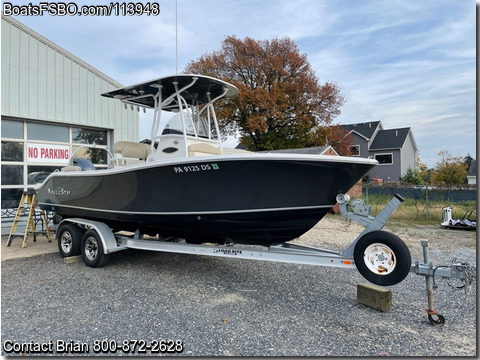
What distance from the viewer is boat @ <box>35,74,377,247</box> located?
11.8ft

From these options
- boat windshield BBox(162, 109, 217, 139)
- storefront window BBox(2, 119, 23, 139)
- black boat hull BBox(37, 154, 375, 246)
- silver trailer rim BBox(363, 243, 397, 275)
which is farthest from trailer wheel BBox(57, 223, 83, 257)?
silver trailer rim BBox(363, 243, 397, 275)

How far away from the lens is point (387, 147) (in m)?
33.7

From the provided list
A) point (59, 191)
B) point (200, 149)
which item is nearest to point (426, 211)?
point (200, 149)

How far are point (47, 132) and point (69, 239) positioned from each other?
3921 millimetres

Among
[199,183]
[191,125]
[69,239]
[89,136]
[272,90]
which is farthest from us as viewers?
[272,90]

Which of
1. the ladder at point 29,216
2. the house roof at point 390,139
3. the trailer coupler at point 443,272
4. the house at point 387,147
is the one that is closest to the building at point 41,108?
the ladder at point 29,216

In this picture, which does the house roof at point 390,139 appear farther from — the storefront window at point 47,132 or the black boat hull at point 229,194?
the black boat hull at point 229,194

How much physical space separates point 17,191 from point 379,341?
8.22 metres

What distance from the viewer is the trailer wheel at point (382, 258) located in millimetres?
3027

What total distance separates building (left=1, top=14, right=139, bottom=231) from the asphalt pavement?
3714 millimetres

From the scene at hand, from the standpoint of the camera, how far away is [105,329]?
320 cm

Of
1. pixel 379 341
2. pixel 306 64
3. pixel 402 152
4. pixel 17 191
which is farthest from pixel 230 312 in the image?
pixel 402 152

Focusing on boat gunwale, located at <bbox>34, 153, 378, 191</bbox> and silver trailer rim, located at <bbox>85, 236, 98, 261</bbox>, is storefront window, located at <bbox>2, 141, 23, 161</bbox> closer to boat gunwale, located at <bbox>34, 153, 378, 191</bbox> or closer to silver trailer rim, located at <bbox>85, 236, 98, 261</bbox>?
silver trailer rim, located at <bbox>85, 236, 98, 261</bbox>

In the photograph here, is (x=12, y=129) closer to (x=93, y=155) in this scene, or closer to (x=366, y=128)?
(x=93, y=155)
